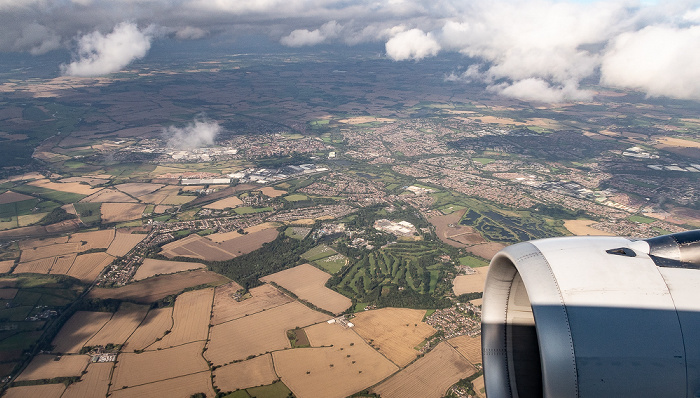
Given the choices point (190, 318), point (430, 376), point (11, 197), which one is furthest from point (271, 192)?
point (430, 376)

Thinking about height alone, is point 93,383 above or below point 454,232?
below

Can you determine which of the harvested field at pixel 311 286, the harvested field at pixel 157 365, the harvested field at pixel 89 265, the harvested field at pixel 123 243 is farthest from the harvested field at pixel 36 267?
the harvested field at pixel 311 286

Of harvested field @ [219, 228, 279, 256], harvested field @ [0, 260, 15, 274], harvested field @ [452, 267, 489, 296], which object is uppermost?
harvested field @ [452, 267, 489, 296]

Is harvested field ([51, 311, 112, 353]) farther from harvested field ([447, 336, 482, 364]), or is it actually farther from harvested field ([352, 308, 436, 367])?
harvested field ([447, 336, 482, 364])

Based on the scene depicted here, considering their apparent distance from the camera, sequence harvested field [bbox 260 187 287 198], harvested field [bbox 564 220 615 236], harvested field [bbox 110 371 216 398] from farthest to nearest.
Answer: harvested field [bbox 260 187 287 198] < harvested field [bbox 564 220 615 236] < harvested field [bbox 110 371 216 398]

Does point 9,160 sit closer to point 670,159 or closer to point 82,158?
point 82,158

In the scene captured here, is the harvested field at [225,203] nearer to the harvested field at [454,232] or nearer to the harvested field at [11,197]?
the harvested field at [11,197]

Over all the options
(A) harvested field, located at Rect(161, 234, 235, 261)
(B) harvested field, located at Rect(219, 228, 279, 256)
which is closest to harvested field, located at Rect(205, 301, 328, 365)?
(A) harvested field, located at Rect(161, 234, 235, 261)

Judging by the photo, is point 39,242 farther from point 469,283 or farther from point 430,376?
point 469,283
